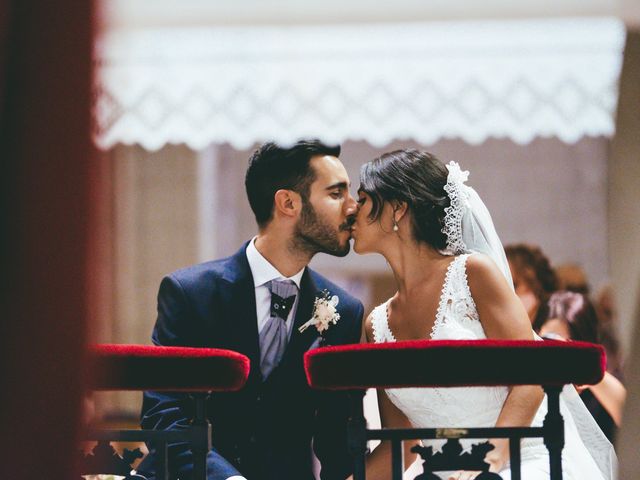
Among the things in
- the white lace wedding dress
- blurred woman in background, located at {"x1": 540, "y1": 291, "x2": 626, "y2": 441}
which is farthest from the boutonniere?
blurred woman in background, located at {"x1": 540, "y1": 291, "x2": 626, "y2": 441}

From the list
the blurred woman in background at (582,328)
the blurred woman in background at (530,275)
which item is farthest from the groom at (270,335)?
the blurred woman in background at (530,275)

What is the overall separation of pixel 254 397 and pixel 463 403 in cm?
69

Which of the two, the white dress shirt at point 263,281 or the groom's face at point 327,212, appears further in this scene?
the groom's face at point 327,212

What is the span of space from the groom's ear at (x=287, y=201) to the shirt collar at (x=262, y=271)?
21cm

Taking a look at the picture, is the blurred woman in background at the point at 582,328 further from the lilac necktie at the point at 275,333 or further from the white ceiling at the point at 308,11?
the white ceiling at the point at 308,11

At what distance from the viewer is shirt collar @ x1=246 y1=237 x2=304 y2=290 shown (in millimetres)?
3096

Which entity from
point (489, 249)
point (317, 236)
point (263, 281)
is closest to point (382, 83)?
point (317, 236)

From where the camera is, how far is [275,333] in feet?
9.92

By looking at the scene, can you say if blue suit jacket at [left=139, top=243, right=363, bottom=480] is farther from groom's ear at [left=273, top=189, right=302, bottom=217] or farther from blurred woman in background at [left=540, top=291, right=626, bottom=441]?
blurred woman in background at [left=540, top=291, right=626, bottom=441]

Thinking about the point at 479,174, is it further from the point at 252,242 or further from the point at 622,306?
the point at 622,306

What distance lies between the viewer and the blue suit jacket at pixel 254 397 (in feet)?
9.32

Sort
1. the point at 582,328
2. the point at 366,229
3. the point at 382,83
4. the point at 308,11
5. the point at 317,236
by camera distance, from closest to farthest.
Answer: the point at 308,11, the point at 366,229, the point at 317,236, the point at 382,83, the point at 582,328

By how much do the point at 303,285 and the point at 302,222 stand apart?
0.81 feet

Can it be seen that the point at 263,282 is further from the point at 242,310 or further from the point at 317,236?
the point at 317,236
